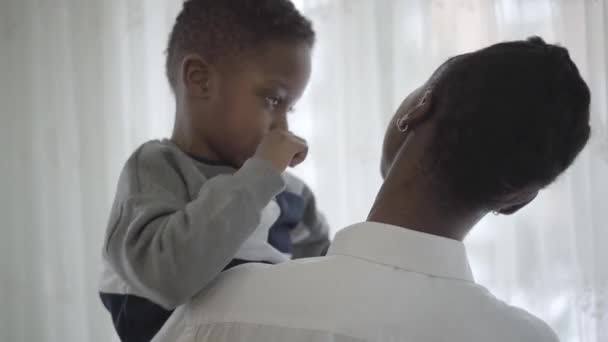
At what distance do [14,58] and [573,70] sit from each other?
4.94 ft

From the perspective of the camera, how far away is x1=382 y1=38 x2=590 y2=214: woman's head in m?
0.63

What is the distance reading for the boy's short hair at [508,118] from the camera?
2.06 feet

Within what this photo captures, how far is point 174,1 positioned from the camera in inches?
60.3

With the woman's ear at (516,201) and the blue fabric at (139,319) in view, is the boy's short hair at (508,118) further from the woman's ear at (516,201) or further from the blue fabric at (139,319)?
the blue fabric at (139,319)

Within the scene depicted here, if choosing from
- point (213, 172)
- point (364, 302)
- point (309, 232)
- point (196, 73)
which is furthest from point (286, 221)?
point (364, 302)

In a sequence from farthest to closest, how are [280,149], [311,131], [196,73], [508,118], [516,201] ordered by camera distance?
[311,131], [196,73], [280,149], [516,201], [508,118]

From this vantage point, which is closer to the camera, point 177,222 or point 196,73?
point 177,222

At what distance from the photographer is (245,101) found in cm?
91

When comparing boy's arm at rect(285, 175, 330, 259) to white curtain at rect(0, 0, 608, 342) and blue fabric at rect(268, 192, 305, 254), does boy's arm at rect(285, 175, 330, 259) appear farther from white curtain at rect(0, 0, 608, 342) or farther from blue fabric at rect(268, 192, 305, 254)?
white curtain at rect(0, 0, 608, 342)

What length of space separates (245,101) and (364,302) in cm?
42

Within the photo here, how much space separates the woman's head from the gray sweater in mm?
232

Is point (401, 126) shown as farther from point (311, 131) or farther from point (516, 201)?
point (311, 131)

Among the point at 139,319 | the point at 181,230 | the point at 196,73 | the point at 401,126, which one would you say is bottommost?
the point at 139,319

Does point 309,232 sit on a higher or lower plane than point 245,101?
lower
